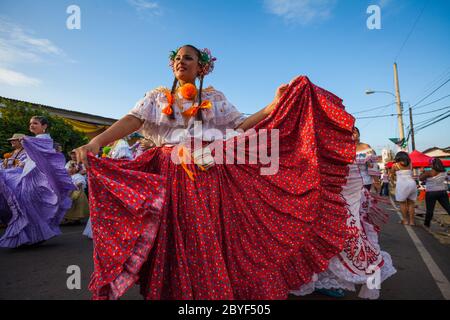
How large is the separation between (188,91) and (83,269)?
2.47 metres

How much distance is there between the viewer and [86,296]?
2.72 metres

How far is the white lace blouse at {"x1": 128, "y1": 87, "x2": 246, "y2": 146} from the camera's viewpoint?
7.72ft

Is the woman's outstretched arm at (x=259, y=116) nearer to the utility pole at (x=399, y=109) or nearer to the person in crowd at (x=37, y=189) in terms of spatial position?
the person in crowd at (x=37, y=189)

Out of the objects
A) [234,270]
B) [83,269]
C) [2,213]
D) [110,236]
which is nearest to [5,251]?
[2,213]

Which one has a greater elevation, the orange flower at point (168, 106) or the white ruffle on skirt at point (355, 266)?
the orange flower at point (168, 106)

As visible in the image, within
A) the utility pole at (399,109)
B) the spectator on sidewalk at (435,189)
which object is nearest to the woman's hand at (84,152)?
the spectator on sidewalk at (435,189)

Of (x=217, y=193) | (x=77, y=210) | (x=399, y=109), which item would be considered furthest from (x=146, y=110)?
(x=399, y=109)

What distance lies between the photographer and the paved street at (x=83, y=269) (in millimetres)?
2803

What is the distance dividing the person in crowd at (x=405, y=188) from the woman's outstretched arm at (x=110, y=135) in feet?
21.5

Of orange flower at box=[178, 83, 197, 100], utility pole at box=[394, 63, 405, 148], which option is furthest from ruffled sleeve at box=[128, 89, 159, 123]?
utility pole at box=[394, 63, 405, 148]

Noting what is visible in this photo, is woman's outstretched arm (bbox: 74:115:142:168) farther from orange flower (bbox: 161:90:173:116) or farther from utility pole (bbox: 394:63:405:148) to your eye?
utility pole (bbox: 394:63:405:148)

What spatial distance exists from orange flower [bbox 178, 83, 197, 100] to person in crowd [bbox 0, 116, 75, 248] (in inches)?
132
